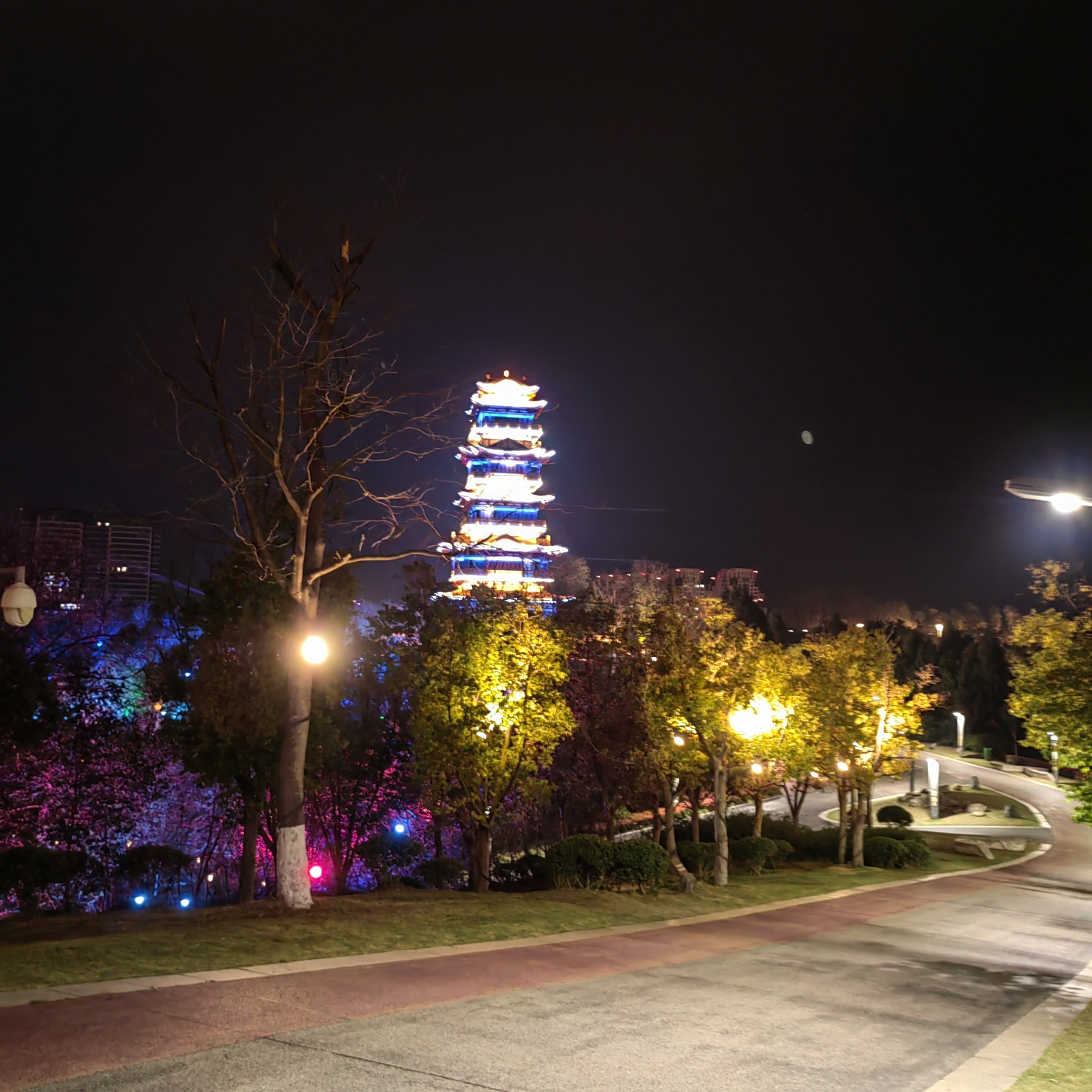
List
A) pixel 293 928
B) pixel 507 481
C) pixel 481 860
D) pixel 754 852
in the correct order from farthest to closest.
→ 1. pixel 507 481
2. pixel 754 852
3. pixel 481 860
4. pixel 293 928

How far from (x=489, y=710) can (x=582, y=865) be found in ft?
11.5

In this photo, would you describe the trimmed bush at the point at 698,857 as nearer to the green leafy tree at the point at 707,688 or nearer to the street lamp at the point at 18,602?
the green leafy tree at the point at 707,688

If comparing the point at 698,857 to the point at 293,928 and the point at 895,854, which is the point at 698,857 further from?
the point at 293,928

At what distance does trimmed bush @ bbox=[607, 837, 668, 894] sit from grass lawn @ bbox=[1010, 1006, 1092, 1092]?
1029 cm

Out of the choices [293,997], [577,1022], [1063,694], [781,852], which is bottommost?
[781,852]

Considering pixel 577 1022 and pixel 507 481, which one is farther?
pixel 507 481

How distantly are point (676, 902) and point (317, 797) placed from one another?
1466 cm

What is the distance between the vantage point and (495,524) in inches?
3155

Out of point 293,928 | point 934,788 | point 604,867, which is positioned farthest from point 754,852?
point 934,788

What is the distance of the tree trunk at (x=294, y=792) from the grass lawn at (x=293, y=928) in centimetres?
42

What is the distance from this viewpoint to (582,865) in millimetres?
19109

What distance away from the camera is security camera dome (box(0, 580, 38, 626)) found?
1058 centimetres

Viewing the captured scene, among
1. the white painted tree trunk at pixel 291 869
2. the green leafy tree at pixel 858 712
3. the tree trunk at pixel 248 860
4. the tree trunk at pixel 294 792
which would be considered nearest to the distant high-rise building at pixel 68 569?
the tree trunk at pixel 248 860

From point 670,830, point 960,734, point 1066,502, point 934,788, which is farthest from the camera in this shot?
point 960,734
